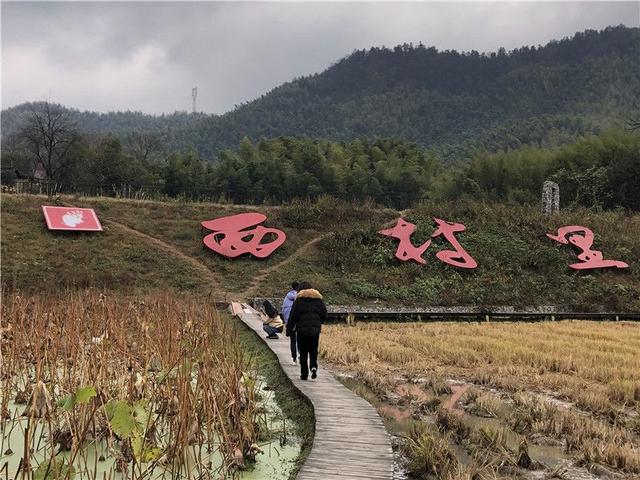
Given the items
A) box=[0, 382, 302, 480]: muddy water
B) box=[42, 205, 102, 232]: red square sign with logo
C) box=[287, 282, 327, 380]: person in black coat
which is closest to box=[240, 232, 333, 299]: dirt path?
box=[42, 205, 102, 232]: red square sign with logo

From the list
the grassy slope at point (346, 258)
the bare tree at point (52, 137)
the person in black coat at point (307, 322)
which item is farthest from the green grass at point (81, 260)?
the bare tree at point (52, 137)

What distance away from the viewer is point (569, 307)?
17.2 meters

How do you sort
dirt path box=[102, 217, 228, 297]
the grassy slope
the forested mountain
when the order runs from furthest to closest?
the forested mountain, dirt path box=[102, 217, 228, 297], the grassy slope

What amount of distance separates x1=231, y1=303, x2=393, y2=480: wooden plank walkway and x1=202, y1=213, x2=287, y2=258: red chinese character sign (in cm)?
1315

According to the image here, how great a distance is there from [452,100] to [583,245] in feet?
209

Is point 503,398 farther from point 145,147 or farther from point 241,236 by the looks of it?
point 145,147

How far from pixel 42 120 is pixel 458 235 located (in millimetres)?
26341

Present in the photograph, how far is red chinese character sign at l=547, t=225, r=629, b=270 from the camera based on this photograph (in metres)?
19.5

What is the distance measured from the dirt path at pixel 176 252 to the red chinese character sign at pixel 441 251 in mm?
6073

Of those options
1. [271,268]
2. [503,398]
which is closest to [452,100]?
[271,268]

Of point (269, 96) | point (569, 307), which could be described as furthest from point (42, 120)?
point (269, 96)

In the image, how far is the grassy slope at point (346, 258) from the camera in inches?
679

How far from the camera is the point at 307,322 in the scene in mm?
6062

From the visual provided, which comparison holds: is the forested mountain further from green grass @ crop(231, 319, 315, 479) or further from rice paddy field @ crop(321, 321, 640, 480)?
green grass @ crop(231, 319, 315, 479)
